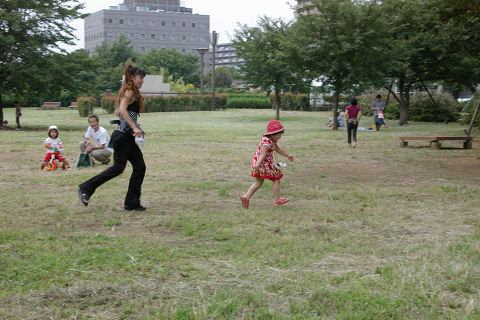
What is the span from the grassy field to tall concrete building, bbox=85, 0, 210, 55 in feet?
495

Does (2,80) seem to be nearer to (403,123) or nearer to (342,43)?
(342,43)

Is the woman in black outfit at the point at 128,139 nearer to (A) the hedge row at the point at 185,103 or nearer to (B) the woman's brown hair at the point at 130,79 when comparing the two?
(B) the woman's brown hair at the point at 130,79

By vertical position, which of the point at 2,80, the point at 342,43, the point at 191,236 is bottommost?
the point at 191,236

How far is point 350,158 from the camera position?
44.6ft

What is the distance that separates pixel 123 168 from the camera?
6.79m

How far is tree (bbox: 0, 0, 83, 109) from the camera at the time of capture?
23.4 metres

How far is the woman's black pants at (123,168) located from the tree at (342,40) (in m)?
19.2

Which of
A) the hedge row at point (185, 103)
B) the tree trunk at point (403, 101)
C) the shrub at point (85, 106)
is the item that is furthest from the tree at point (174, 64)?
the tree trunk at point (403, 101)

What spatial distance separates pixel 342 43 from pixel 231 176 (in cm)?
1609

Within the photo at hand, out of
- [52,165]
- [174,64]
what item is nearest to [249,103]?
[52,165]

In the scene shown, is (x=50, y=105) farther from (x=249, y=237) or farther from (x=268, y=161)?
(x=249, y=237)

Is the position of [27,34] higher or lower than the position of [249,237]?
higher

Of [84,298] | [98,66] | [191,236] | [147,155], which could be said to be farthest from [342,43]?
[84,298]

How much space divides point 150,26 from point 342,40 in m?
142
